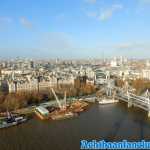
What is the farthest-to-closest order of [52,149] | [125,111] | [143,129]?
[125,111], [143,129], [52,149]

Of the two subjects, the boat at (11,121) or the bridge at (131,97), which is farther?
the bridge at (131,97)

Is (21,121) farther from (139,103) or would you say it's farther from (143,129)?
(139,103)

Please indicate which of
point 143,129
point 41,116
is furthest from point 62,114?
point 143,129

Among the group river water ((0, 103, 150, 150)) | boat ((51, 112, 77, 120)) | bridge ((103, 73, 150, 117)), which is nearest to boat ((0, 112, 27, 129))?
river water ((0, 103, 150, 150))

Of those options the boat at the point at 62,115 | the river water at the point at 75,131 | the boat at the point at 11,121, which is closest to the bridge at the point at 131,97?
the river water at the point at 75,131

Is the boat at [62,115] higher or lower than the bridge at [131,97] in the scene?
lower

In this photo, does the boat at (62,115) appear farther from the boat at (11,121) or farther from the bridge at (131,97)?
the bridge at (131,97)

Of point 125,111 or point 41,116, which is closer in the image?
point 41,116

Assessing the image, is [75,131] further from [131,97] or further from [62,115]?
[131,97]
